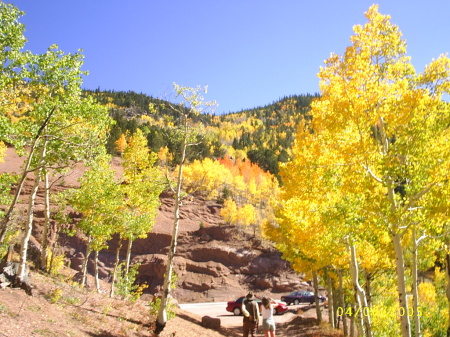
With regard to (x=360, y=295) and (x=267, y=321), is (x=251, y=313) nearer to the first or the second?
(x=267, y=321)

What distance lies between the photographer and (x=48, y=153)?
1155 cm

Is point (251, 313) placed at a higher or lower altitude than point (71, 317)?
higher

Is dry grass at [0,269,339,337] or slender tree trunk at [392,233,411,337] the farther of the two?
dry grass at [0,269,339,337]

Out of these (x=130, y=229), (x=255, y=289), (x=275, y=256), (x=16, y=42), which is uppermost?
(x=16, y=42)

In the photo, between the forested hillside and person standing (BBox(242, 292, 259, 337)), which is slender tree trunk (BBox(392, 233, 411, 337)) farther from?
the forested hillside

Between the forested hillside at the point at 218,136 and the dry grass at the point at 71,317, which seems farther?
the forested hillside at the point at 218,136

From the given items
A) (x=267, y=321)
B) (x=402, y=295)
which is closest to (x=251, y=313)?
(x=267, y=321)

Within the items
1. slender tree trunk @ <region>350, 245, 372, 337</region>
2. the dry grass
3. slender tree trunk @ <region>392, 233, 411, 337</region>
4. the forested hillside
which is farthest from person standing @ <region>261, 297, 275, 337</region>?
the forested hillside

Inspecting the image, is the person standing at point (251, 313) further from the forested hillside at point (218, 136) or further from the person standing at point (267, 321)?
the forested hillside at point (218, 136)

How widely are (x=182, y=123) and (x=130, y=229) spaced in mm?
8415

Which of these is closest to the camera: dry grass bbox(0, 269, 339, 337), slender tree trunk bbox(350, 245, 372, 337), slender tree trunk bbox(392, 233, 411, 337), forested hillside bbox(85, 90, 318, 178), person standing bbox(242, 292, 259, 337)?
slender tree trunk bbox(392, 233, 411, 337)

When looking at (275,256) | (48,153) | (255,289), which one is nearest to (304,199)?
(48,153)

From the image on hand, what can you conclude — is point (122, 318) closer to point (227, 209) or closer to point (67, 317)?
point (67, 317)

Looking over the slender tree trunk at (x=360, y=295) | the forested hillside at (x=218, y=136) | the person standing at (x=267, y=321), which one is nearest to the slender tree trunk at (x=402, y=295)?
the slender tree trunk at (x=360, y=295)
